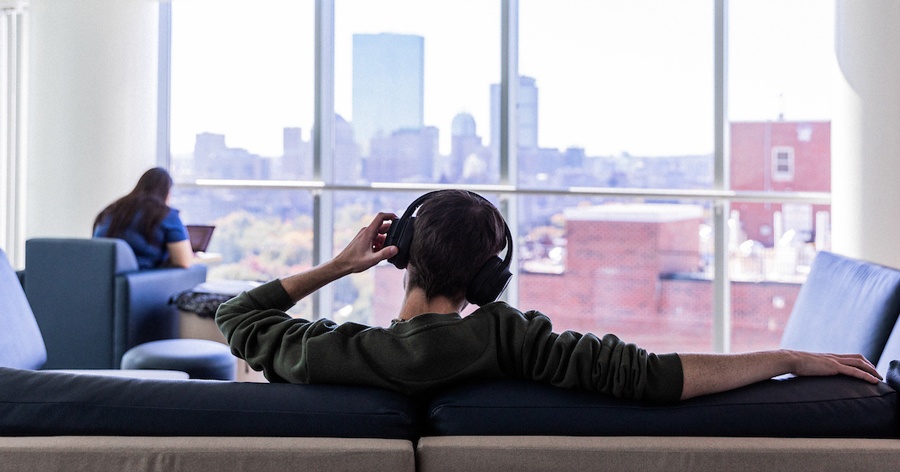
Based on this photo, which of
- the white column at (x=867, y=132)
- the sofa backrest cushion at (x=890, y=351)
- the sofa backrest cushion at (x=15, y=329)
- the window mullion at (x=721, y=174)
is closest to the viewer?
the sofa backrest cushion at (x=890, y=351)

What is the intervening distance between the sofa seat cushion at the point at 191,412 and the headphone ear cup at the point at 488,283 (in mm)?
316

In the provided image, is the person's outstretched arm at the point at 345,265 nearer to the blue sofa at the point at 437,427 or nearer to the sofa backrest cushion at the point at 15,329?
the blue sofa at the point at 437,427

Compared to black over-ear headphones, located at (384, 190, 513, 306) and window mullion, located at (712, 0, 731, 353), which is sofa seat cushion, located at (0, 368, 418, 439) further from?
window mullion, located at (712, 0, 731, 353)

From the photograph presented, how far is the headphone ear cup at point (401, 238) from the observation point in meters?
1.47

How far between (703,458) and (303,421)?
0.65 metres

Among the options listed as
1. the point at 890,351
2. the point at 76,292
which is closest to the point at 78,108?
the point at 76,292

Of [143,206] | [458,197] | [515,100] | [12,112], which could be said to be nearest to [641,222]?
[515,100]

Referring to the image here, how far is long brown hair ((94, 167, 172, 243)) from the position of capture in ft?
12.6

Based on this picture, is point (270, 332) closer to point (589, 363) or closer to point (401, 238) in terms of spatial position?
point (401, 238)

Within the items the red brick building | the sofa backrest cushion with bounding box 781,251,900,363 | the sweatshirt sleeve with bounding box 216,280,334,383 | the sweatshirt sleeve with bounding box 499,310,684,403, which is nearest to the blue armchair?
the sweatshirt sleeve with bounding box 216,280,334,383

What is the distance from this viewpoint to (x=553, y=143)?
452 centimetres

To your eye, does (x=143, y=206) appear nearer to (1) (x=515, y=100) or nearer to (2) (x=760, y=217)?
(1) (x=515, y=100)

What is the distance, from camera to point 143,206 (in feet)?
12.8

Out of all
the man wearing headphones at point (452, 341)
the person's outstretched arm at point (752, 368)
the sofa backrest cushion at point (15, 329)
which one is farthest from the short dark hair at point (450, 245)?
the sofa backrest cushion at point (15, 329)
